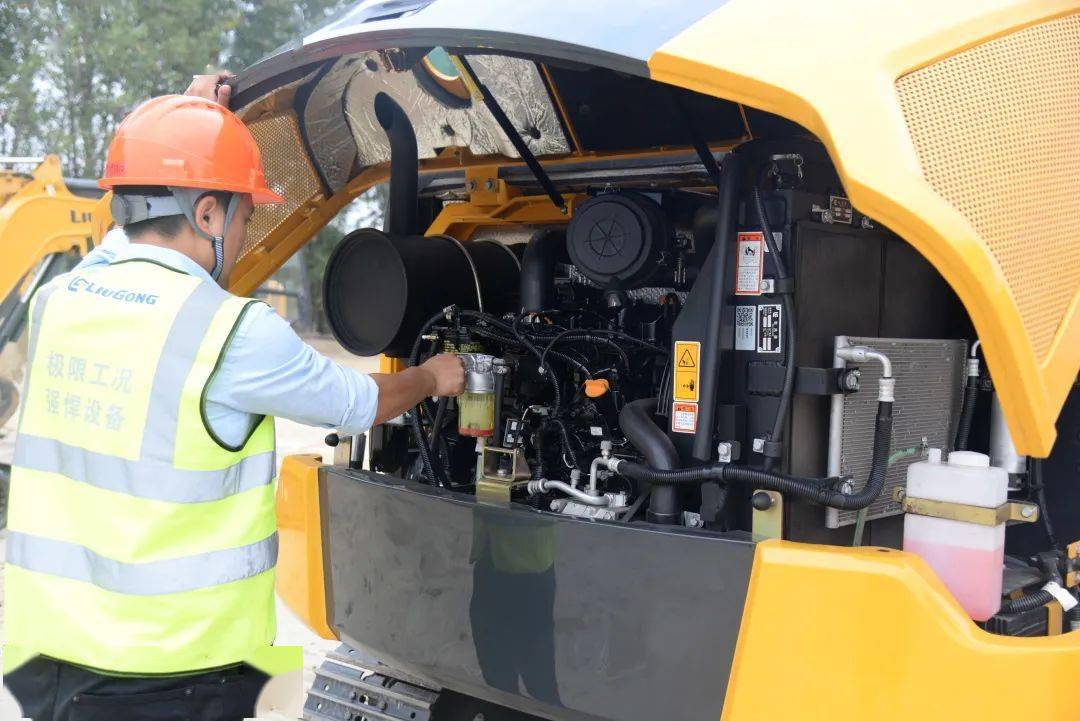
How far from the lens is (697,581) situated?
2.14m

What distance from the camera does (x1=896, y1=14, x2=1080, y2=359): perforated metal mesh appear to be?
199 centimetres

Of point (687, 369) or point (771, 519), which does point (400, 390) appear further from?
point (771, 519)

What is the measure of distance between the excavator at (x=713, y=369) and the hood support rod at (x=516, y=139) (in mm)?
13

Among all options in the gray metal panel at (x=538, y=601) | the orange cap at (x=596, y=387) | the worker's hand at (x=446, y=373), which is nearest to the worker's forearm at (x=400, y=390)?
the worker's hand at (x=446, y=373)

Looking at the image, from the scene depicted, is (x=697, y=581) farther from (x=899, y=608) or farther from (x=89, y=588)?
(x=89, y=588)

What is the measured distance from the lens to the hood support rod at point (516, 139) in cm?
311

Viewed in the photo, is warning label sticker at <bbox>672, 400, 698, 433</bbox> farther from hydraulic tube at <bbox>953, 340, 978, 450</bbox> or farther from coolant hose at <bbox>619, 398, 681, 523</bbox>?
hydraulic tube at <bbox>953, 340, 978, 450</bbox>

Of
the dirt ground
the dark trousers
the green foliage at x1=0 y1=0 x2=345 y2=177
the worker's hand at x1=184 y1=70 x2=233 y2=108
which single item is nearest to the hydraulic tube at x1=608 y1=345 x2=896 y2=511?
the dark trousers

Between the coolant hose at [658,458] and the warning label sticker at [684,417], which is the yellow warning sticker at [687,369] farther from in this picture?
the coolant hose at [658,458]

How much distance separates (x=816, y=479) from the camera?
2328mm

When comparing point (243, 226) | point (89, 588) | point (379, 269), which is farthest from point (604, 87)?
point (89, 588)

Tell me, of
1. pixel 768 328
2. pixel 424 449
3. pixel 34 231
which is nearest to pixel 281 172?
pixel 424 449

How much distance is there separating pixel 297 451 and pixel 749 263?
7863 millimetres

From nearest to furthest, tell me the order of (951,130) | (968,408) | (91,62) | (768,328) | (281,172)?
(951,130)
(768,328)
(968,408)
(281,172)
(91,62)
